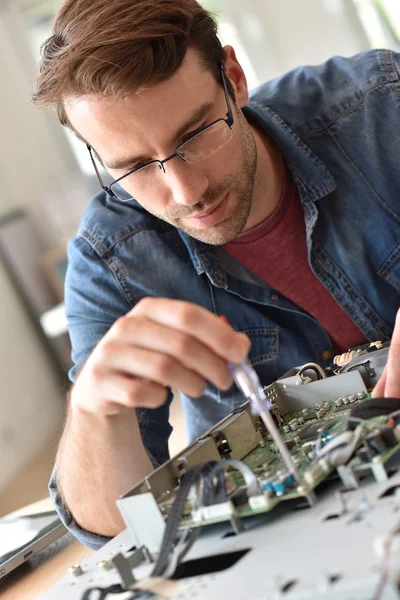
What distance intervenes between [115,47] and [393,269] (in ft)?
2.49

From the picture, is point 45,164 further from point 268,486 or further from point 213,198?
point 268,486

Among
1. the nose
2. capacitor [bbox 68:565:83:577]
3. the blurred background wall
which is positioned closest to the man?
the nose

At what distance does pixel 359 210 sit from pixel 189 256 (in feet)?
1.30

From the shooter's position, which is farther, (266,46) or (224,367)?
(266,46)

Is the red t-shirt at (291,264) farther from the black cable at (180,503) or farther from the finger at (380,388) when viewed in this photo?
the black cable at (180,503)

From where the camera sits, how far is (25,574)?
1.45 metres

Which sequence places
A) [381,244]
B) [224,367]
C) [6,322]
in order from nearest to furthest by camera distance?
→ [224,367], [381,244], [6,322]

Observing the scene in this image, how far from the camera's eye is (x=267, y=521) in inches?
32.4

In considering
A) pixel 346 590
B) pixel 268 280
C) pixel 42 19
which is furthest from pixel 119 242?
pixel 42 19

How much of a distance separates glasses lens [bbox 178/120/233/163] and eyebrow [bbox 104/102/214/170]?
24mm

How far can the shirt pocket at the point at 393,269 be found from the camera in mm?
1661

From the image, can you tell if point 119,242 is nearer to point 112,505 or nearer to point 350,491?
point 112,505

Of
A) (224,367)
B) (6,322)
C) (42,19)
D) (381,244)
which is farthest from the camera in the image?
(42,19)

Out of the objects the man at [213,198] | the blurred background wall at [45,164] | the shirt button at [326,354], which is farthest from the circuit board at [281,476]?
the blurred background wall at [45,164]
